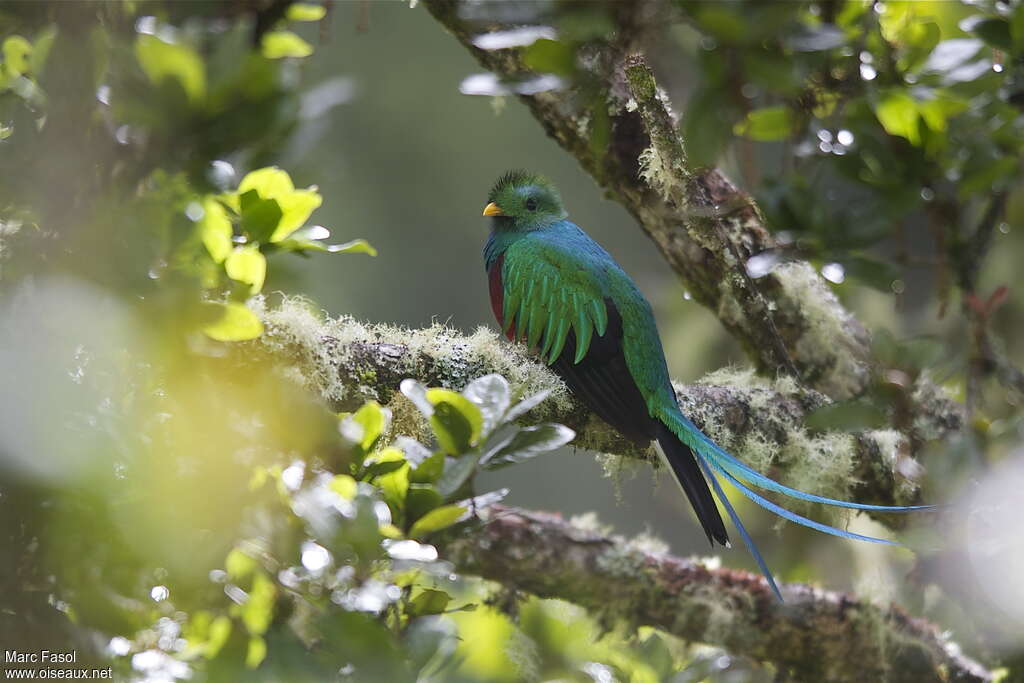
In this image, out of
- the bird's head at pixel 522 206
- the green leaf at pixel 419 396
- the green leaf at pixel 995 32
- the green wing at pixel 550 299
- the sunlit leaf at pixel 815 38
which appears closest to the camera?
the sunlit leaf at pixel 815 38

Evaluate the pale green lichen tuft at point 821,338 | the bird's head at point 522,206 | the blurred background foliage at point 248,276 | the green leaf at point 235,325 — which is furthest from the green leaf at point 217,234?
the pale green lichen tuft at point 821,338

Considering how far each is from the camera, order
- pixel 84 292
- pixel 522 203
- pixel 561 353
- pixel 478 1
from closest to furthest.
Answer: pixel 84 292 < pixel 478 1 < pixel 561 353 < pixel 522 203

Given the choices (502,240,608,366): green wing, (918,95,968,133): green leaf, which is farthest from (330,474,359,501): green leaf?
(502,240,608,366): green wing

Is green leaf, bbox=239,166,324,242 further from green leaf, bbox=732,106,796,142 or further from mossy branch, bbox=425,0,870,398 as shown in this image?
green leaf, bbox=732,106,796,142

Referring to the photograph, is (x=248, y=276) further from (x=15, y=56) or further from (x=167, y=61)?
(x=167, y=61)

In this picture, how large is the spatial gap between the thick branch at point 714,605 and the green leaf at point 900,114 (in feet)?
4.44

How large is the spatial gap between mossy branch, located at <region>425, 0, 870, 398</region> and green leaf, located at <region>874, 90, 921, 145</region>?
0.62m

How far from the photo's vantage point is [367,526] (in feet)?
3.71

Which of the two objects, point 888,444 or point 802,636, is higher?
point 888,444

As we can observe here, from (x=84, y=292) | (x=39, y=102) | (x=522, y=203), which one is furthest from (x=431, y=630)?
(x=522, y=203)

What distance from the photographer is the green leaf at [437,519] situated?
1.21 meters

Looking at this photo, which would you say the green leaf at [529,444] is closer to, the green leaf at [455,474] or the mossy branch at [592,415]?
the green leaf at [455,474]

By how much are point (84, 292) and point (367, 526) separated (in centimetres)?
42

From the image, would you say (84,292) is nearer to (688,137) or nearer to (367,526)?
(367,526)
